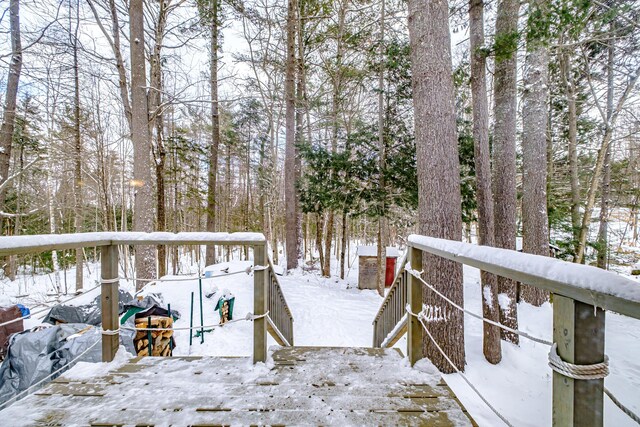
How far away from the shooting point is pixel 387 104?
8438 mm

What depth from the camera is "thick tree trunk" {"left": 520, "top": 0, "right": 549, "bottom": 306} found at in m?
5.64

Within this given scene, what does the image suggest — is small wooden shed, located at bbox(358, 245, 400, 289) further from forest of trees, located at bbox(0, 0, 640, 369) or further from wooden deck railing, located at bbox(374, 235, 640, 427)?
wooden deck railing, located at bbox(374, 235, 640, 427)

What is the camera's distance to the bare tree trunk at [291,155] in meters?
9.57

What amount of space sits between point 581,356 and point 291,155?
32.5ft

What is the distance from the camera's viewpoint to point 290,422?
1400mm

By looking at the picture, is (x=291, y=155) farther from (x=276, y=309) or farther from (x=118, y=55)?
(x=276, y=309)

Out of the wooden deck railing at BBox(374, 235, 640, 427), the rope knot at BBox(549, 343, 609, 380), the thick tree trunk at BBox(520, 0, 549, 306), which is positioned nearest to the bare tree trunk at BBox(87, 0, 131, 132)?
the wooden deck railing at BBox(374, 235, 640, 427)

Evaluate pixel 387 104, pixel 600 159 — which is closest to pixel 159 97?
pixel 387 104

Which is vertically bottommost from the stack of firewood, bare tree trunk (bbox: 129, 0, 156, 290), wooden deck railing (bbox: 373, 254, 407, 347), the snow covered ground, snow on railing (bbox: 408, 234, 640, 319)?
the snow covered ground

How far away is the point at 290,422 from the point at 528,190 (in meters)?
7.06

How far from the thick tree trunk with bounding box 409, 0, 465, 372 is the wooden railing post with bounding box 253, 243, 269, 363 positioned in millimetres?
2200

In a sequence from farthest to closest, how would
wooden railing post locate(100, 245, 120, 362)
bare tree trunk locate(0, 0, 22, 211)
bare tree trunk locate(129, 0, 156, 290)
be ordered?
bare tree trunk locate(0, 0, 22, 211)
bare tree trunk locate(129, 0, 156, 290)
wooden railing post locate(100, 245, 120, 362)

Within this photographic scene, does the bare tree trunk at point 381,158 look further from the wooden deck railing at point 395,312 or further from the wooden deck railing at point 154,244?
the wooden deck railing at point 154,244

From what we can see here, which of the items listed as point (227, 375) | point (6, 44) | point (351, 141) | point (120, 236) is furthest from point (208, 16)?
point (227, 375)
